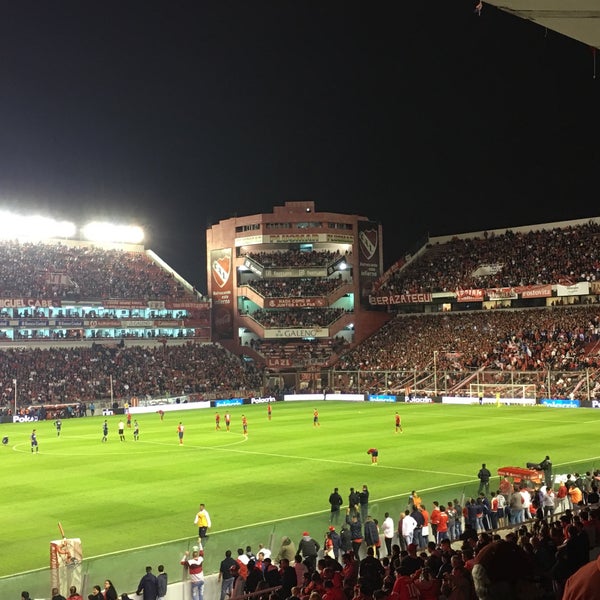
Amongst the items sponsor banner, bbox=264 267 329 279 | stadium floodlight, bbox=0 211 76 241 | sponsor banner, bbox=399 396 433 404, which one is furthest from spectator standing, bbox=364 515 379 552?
stadium floodlight, bbox=0 211 76 241

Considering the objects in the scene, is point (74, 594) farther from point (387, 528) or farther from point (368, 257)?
point (368, 257)

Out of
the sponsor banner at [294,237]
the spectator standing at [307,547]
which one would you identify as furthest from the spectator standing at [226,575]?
the sponsor banner at [294,237]

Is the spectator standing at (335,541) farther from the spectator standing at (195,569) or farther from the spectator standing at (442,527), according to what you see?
the spectator standing at (195,569)

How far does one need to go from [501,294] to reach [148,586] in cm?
6496

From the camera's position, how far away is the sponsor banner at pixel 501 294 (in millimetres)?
75188

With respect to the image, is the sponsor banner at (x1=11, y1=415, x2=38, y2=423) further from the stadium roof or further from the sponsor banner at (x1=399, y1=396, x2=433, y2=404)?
the stadium roof

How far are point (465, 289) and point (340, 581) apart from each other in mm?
69843

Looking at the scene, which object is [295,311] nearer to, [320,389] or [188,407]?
[320,389]

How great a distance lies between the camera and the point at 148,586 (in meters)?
15.2

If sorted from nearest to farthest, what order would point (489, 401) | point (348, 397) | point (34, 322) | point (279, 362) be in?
point (489, 401) → point (348, 397) → point (34, 322) → point (279, 362)

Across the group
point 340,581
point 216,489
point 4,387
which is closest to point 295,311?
point 4,387

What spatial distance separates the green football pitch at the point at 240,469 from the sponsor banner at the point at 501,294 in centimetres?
1957

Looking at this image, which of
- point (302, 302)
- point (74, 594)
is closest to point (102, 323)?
point (302, 302)

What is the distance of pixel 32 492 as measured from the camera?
30484 mm
